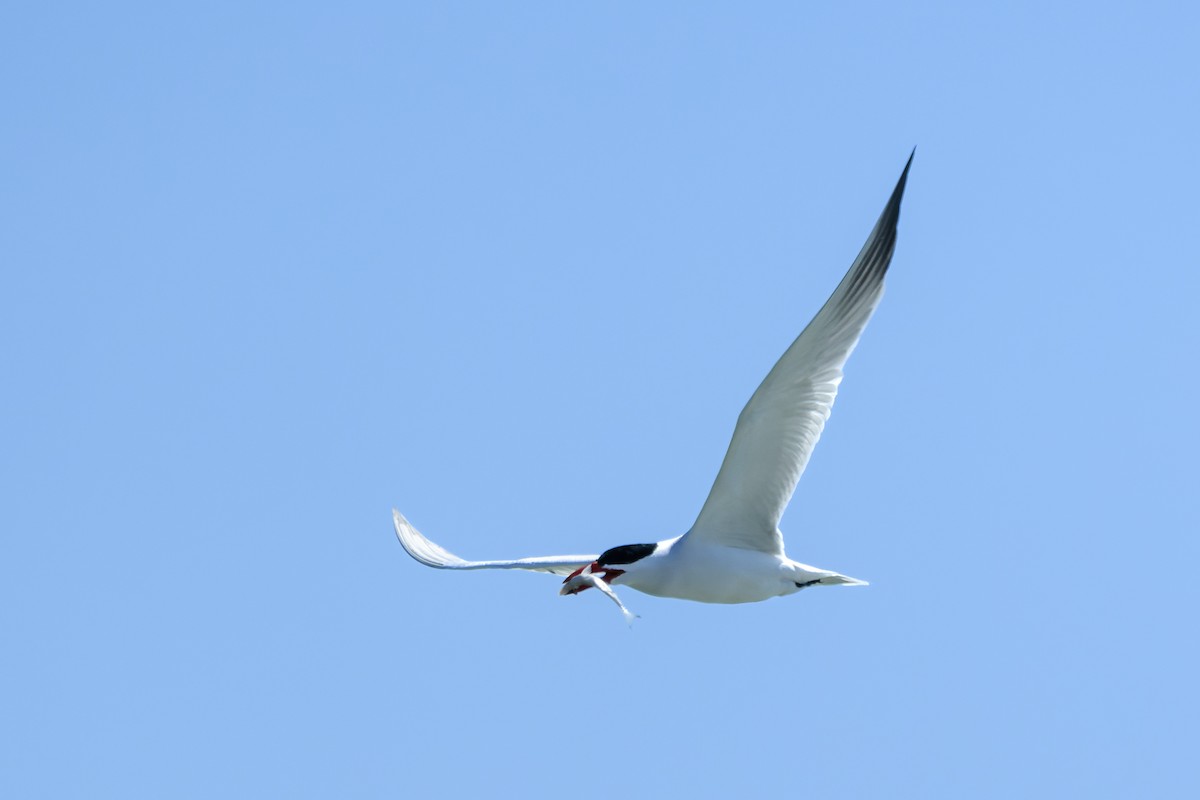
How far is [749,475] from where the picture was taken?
43.7ft

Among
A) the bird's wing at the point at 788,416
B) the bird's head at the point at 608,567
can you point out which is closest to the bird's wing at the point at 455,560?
the bird's head at the point at 608,567

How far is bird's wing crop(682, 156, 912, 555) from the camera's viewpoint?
1265cm

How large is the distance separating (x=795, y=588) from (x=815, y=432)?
1329mm

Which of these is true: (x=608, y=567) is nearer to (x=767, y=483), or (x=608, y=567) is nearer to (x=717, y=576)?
(x=717, y=576)

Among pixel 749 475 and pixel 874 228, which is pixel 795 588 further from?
pixel 874 228

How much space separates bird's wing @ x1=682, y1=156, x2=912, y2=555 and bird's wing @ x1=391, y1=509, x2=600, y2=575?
1513 millimetres

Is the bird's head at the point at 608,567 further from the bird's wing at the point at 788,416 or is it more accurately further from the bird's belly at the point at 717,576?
the bird's wing at the point at 788,416

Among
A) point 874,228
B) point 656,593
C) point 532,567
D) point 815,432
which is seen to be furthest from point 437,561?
point 874,228

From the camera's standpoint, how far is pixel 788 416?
42.7 ft

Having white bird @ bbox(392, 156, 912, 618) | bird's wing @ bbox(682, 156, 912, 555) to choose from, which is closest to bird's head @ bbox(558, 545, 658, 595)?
white bird @ bbox(392, 156, 912, 618)

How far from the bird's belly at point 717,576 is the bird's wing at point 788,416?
0.47ft

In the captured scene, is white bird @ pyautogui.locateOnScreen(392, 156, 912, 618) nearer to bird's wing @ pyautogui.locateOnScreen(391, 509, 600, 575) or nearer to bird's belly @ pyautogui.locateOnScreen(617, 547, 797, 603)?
bird's belly @ pyautogui.locateOnScreen(617, 547, 797, 603)

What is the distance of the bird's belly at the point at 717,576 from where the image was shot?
44.0 feet

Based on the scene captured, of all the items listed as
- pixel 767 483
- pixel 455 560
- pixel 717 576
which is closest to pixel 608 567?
pixel 717 576
